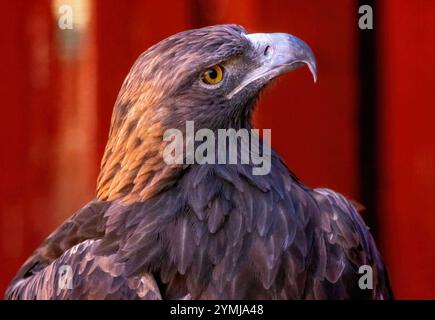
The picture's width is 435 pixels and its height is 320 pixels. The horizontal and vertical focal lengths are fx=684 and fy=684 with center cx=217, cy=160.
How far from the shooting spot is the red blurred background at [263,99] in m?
2.05

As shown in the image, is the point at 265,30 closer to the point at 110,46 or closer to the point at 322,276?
the point at 110,46

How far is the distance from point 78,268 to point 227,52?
0.67 meters

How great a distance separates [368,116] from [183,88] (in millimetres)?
663

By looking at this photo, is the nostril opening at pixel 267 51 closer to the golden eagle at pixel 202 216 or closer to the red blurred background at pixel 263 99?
the golden eagle at pixel 202 216

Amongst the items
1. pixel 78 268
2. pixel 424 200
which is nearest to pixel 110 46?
pixel 78 268

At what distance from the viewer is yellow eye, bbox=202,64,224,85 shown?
5.97 ft

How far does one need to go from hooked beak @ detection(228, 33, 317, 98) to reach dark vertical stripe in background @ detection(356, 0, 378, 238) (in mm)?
419

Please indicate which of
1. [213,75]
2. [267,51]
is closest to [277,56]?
[267,51]

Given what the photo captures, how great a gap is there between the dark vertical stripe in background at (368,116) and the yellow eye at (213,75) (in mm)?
533

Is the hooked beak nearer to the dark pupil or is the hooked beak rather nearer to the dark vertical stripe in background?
the dark pupil

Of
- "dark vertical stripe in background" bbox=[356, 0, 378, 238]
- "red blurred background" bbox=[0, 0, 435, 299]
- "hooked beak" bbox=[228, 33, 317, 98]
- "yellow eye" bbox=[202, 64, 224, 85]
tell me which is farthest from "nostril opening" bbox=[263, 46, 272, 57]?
"dark vertical stripe in background" bbox=[356, 0, 378, 238]

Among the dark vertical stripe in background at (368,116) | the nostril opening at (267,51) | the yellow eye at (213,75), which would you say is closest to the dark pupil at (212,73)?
the yellow eye at (213,75)

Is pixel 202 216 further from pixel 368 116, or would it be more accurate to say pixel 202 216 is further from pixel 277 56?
pixel 368 116

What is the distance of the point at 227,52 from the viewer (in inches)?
70.2
